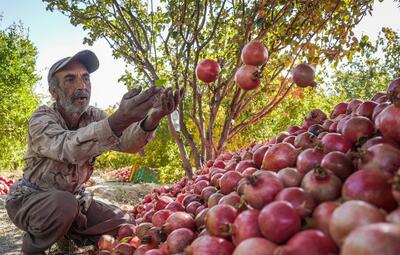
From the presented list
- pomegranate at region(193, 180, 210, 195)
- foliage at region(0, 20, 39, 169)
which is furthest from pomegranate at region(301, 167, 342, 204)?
foliage at region(0, 20, 39, 169)

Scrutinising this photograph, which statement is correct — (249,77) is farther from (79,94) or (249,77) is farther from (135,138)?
(79,94)

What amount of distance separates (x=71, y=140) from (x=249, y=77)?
1.30 m

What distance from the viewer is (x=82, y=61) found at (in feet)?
12.1

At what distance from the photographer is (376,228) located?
0.81m

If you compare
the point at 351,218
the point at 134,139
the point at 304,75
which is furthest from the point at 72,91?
the point at 351,218

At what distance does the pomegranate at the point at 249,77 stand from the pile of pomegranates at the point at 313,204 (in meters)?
0.63

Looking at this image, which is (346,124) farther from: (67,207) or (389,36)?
(389,36)

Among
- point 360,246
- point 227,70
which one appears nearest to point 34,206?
point 360,246

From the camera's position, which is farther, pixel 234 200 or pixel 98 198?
pixel 98 198

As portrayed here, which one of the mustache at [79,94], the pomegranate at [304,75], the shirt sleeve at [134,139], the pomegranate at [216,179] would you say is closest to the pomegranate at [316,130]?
the pomegranate at [216,179]

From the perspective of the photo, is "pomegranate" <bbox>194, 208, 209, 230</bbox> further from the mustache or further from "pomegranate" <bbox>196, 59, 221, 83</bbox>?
the mustache

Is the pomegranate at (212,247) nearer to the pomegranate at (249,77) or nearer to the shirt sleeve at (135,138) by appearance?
the pomegranate at (249,77)

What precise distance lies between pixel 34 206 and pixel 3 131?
1446cm

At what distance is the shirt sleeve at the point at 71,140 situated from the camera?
2729 millimetres
